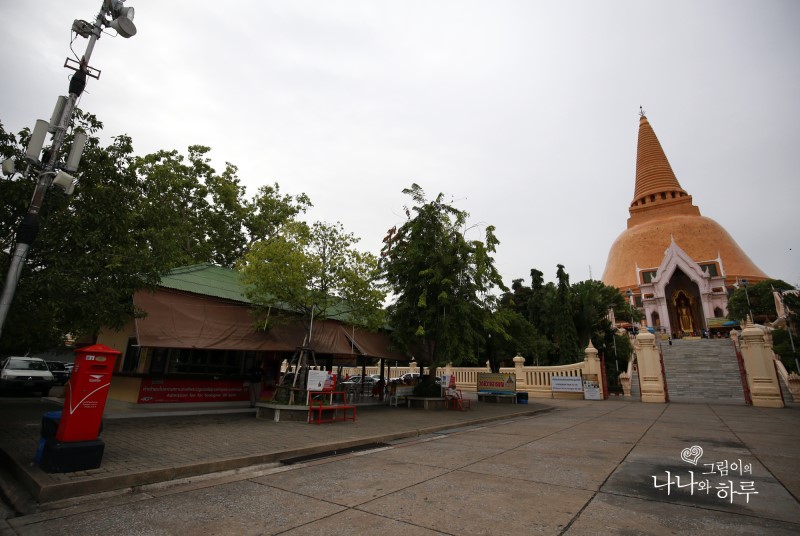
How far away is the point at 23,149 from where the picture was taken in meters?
7.88

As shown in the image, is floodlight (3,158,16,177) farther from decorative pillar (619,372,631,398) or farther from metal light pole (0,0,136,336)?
decorative pillar (619,372,631,398)

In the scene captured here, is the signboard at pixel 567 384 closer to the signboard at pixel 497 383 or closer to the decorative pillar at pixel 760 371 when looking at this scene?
the signboard at pixel 497 383

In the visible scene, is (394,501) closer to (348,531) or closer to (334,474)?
(348,531)

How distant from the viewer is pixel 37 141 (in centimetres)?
621

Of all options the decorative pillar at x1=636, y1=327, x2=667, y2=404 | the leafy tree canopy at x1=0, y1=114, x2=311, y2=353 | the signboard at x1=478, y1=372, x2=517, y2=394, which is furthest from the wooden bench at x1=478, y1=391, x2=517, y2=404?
the leafy tree canopy at x1=0, y1=114, x2=311, y2=353

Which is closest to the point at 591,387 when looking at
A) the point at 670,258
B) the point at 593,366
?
the point at 593,366

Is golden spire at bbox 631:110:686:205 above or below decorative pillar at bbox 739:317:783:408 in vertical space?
above

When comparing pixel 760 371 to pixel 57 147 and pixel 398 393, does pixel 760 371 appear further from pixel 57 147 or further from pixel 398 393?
pixel 57 147

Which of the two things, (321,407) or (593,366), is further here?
(593,366)

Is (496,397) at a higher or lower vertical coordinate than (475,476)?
higher

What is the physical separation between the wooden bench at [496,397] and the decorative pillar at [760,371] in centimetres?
1147

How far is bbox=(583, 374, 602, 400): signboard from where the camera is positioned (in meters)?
22.4

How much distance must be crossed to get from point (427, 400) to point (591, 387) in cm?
1165

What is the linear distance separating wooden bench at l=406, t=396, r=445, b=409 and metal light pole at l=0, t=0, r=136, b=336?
1390 centimetres
